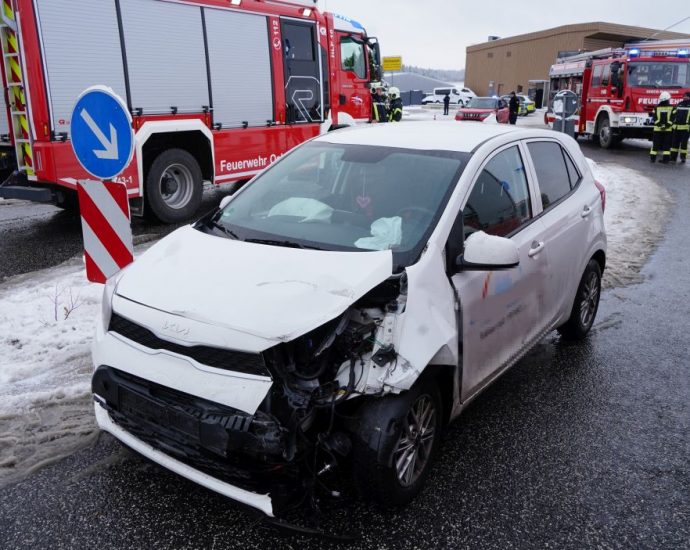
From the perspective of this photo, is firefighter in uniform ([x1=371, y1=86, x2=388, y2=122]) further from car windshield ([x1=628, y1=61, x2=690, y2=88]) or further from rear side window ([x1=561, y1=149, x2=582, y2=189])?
rear side window ([x1=561, y1=149, x2=582, y2=189])

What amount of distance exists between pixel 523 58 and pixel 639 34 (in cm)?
1106

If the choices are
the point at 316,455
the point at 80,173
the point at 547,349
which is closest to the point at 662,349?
the point at 547,349

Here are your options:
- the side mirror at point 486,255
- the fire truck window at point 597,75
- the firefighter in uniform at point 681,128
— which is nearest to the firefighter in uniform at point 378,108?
the firefighter in uniform at point 681,128

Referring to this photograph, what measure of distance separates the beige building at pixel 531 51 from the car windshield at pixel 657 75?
30.7m

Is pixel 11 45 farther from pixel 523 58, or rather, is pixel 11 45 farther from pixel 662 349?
pixel 523 58

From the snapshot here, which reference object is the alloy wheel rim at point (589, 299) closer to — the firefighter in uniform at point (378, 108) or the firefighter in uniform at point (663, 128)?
the firefighter in uniform at point (378, 108)

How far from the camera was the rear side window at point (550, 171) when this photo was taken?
13.4 ft

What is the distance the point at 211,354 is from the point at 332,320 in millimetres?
530

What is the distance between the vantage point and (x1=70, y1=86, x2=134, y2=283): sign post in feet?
14.1

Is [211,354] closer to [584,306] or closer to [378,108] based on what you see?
[584,306]

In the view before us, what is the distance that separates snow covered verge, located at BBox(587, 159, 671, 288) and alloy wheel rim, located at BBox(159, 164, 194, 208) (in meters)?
5.56

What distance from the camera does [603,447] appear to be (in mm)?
3453

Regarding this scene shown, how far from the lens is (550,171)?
4.30 meters

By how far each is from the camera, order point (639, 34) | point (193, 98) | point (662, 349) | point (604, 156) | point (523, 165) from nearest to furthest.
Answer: point (523, 165) < point (662, 349) < point (193, 98) < point (604, 156) < point (639, 34)
